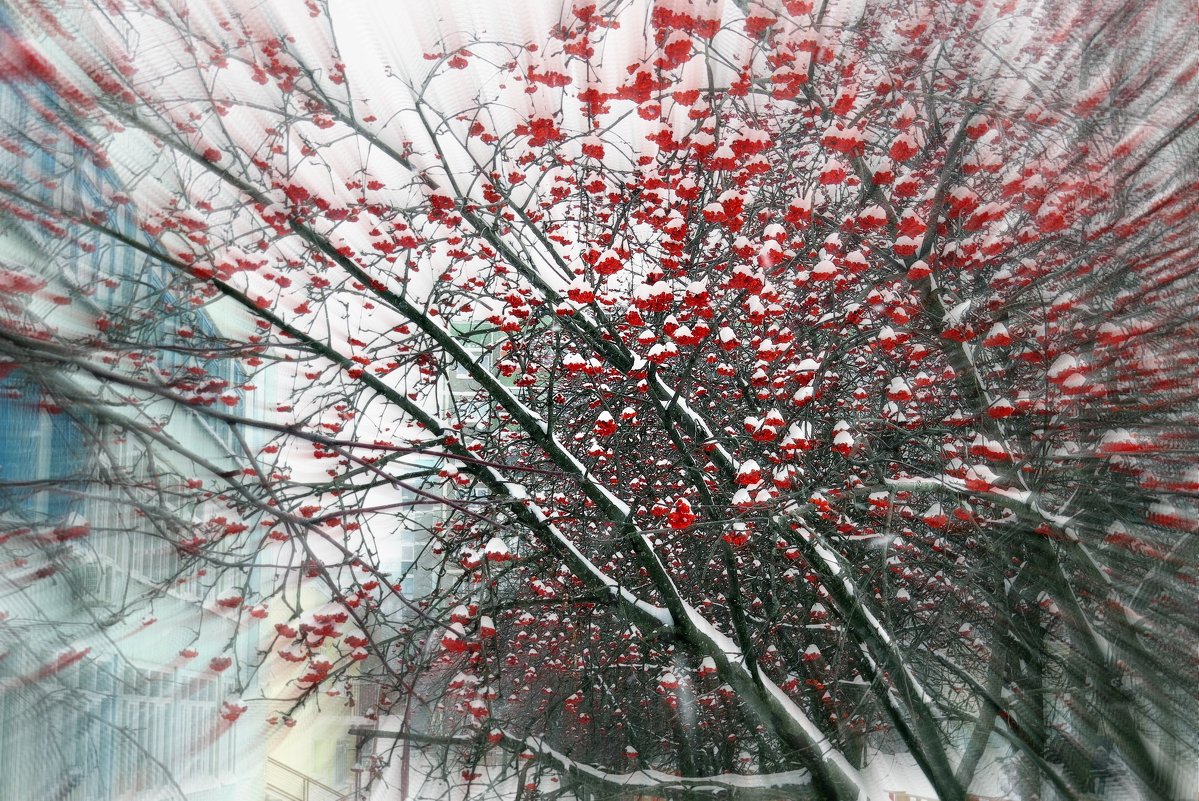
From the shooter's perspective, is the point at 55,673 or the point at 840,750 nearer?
the point at 55,673

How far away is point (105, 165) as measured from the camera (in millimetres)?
1580

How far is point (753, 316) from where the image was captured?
5.53 ft

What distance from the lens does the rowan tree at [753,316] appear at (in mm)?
1584

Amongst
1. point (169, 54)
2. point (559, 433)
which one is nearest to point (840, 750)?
point (559, 433)

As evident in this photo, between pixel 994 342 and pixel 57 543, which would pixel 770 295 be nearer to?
pixel 994 342

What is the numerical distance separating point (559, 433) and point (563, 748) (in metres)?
1.23

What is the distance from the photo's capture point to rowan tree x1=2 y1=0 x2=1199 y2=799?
1.58 m

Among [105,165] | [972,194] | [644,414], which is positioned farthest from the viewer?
[644,414]

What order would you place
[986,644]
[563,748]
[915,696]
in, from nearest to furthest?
[915,696] → [986,644] → [563,748]

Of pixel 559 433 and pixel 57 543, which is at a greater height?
pixel 559 433

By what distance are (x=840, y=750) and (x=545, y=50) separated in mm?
2239

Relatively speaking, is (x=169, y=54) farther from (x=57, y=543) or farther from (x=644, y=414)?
(x=644, y=414)

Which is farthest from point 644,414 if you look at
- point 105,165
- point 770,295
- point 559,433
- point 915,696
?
point 105,165

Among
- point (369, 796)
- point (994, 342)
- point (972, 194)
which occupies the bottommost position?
point (369, 796)
